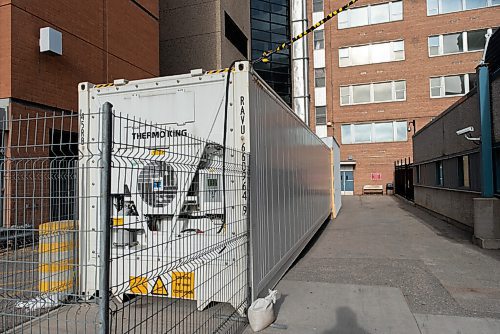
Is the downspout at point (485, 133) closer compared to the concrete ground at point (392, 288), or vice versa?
the concrete ground at point (392, 288)

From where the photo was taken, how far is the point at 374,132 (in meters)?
31.2

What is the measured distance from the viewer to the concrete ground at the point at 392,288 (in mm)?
4414

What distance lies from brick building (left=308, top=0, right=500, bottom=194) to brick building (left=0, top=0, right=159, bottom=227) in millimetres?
21096

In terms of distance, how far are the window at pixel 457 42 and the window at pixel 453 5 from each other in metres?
1.82

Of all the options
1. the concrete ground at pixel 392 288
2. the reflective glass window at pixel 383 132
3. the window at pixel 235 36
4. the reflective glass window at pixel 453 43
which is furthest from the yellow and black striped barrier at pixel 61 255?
the reflective glass window at pixel 453 43

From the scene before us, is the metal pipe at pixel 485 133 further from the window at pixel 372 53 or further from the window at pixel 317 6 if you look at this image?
the window at pixel 317 6

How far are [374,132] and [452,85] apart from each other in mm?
6560

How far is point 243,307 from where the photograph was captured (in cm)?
437

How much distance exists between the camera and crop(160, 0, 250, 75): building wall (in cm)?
1836

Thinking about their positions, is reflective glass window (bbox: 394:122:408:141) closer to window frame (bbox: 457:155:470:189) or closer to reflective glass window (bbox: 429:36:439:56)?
reflective glass window (bbox: 429:36:439:56)

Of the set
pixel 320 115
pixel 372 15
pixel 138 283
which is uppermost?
pixel 372 15

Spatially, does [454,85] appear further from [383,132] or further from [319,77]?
[319,77]

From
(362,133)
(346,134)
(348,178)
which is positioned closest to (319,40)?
(346,134)

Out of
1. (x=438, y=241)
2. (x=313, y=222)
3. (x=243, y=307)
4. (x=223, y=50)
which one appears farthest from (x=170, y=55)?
(x=243, y=307)
